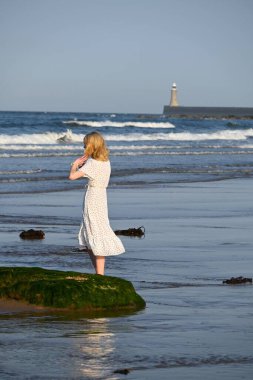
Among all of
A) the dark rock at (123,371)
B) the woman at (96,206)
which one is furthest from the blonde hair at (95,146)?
the dark rock at (123,371)

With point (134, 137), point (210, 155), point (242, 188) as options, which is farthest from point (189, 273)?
point (134, 137)

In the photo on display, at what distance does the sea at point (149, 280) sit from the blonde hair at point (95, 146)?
3.95 feet

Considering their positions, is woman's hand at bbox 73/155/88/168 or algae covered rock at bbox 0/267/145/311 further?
woman's hand at bbox 73/155/88/168

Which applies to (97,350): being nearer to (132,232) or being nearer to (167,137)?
(132,232)

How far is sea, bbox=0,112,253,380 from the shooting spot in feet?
20.9

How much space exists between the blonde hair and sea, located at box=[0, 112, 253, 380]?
1.20 metres

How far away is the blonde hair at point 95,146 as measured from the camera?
369 inches

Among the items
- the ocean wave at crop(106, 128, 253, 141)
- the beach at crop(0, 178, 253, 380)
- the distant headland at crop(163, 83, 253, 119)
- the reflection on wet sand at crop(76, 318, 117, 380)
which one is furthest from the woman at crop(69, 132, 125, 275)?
the distant headland at crop(163, 83, 253, 119)

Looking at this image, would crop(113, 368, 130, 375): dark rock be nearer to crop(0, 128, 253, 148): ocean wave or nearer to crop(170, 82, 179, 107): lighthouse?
crop(0, 128, 253, 148): ocean wave

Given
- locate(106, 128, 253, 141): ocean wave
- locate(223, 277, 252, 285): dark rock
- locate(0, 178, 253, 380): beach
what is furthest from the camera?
locate(106, 128, 253, 141): ocean wave

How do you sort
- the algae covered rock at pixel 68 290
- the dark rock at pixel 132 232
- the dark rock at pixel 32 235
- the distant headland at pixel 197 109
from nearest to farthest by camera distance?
1. the algae covered rock at pixel 68 290
2. the dark rock at pixel 32 235
3. the dark rock at pixel 132 232
4. the distant headland at pixel 197 109

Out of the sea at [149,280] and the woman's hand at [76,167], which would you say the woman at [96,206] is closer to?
the woman's hand at [76,167]

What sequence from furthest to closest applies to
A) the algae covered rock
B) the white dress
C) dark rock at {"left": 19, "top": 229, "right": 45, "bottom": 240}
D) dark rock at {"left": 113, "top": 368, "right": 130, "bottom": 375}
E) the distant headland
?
the distant headland, dark rock at {"left": 19, "top": 229, "right": 45, "bottom": 240}, the white dress, the algae covered rock, dark rock at {"left": 113, "top": 368, "right": 130, "bottom": 375}

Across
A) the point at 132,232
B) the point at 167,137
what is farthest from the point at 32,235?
the point at 167,137
